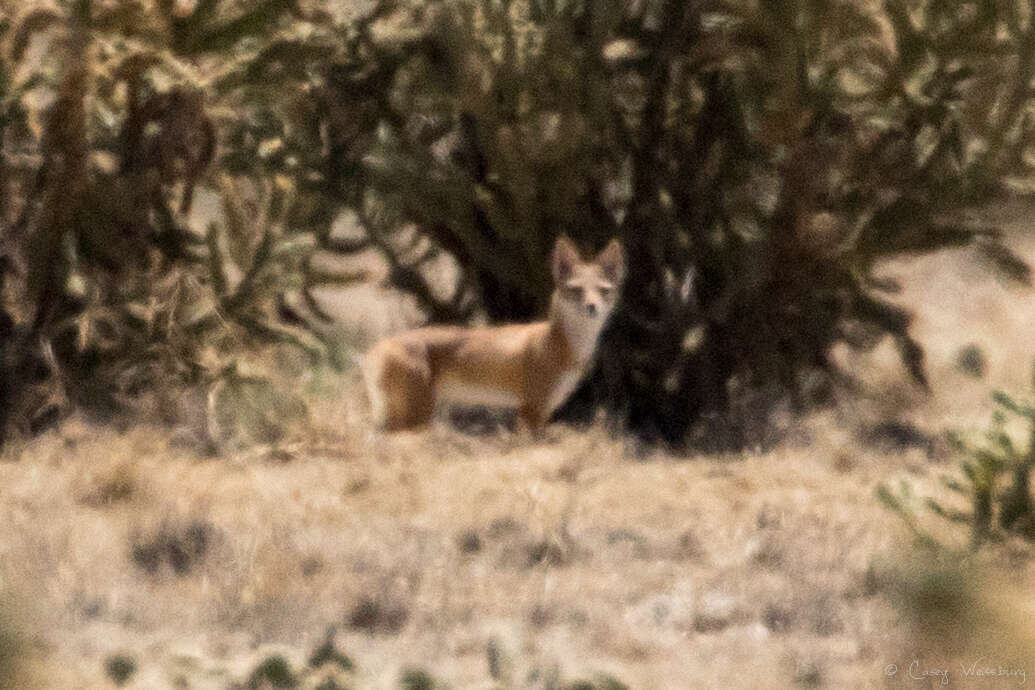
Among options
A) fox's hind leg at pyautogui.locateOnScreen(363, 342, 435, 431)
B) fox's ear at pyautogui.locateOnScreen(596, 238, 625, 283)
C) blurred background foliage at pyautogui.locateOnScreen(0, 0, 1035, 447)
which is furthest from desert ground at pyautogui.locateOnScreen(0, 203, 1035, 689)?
fox's ear at pyautogui.locateOnScreen(596, 238, 625, 283)

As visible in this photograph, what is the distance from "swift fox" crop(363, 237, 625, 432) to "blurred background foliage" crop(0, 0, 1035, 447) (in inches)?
18.6

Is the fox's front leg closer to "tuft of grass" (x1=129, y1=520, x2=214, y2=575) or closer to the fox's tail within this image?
the fox's tail

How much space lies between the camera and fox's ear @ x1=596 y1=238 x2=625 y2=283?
827 cm

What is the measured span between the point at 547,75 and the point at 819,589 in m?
3.55

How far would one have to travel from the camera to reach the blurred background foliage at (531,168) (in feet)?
26.9

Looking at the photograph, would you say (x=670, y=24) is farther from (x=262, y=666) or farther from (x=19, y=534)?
(x=262, y=666)

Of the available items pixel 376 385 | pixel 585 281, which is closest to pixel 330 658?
pixel 585 281

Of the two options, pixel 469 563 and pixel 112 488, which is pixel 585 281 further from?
pixel 112 488

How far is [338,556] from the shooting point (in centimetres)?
627

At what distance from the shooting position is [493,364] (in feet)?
27.9

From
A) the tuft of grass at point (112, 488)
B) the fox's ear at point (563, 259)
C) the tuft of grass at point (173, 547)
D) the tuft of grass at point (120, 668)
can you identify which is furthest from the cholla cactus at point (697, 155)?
the tuft of grass at point (120, 668)

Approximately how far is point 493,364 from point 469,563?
7.69ft

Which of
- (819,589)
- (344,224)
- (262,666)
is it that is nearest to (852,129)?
(819,589)

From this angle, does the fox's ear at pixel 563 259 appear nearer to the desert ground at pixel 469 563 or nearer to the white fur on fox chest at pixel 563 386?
the white fur on fox chest at pixel 563 386
